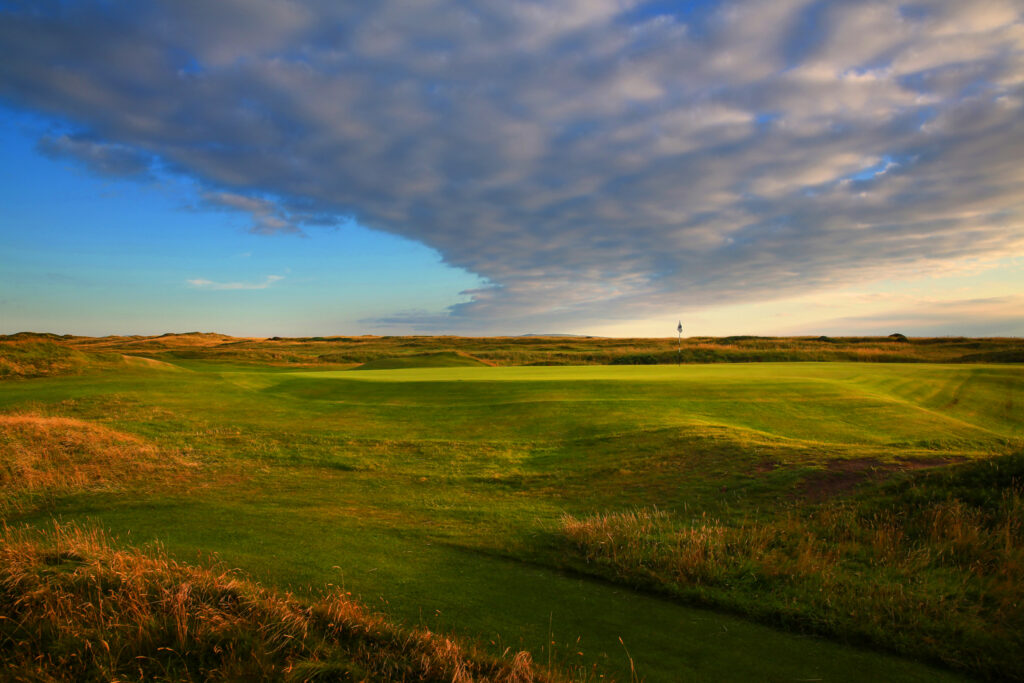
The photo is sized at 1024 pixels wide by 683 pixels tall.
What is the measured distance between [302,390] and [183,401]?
19.8 feet

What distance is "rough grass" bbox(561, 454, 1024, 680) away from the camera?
21.2 ft

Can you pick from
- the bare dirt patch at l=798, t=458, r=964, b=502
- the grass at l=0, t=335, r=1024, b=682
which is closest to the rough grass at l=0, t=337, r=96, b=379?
the grass at l=0, t=335, r=1024, b=682

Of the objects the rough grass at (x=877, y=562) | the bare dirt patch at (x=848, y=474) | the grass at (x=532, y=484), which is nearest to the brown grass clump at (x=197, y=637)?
the grass at (x=532, y=484)

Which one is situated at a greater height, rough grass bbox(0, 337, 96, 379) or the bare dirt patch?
rough grass bbox(0, 337, 96, 379)

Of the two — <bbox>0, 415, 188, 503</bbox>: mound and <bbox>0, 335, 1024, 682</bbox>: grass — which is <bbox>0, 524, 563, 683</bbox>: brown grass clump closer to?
<bbox>0, 335, 1024, 682</bbox>: grass

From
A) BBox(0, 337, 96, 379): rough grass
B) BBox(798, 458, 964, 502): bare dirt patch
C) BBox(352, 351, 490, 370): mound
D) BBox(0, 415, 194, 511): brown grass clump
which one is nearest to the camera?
BBox(798, 458, 964, 502): bare dirt patch

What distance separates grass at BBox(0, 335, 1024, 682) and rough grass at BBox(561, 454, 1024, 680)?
0.11 meters

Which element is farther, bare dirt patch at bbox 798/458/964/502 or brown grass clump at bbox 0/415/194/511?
brown grass clump at bbox 0/415/194/511

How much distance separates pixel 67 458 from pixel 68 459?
0.08 metres

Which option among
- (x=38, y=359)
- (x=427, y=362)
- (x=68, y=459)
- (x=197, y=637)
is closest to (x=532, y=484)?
(x=197, y=637)

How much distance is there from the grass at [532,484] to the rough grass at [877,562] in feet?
0.35

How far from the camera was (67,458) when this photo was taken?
1480 cm

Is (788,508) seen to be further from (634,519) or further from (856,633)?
(856,633)

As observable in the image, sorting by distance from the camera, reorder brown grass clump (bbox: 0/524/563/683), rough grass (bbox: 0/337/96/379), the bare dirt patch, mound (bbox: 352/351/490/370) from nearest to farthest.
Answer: brown grass clump (bbox: 0/524/563/683), the bare dirt patch, rough grass (bbox: 0/337/96/379), mound (bbox: 352/351/490/370)
